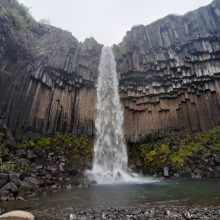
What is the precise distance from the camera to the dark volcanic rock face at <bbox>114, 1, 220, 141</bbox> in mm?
29906

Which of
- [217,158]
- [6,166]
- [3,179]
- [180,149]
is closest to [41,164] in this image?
[6,166]

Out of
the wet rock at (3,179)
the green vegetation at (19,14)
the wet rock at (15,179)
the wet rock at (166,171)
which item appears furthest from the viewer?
the green vegetation at (19,14)

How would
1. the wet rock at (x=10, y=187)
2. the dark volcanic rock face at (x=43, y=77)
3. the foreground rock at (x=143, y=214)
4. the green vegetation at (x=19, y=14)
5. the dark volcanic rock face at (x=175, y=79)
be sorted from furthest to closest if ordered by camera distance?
1. the dark volcanic rock face at (x=175, y=79)
2. the green vegetation at (x=19, y=14)
3. the dark volcanic rock face at (x=43, y=77)
4. the wet rock at (x=10, y=187)
5. the foreground rock at (x=143, y=214)

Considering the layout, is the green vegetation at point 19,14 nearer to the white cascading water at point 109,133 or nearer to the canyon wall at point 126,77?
the canyon wall at point 126,77

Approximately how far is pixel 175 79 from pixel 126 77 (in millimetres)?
5553

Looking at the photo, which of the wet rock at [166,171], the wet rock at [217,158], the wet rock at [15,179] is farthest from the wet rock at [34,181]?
the wet rock at [217,158]

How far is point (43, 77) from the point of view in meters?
29.0

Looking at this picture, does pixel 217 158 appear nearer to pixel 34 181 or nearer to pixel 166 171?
pixel 166 171

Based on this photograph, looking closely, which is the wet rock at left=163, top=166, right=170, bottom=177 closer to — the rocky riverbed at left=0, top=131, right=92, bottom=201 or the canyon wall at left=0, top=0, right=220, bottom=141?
the canyon wall at left=0, top=0, right=220, bottom=141

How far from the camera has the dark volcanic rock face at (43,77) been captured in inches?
1025

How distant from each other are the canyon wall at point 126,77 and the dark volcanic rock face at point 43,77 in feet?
0.30

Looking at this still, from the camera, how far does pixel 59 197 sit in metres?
14.5

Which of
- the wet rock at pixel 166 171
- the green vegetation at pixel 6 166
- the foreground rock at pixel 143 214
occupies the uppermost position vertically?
the wet rock at pixel 166 171

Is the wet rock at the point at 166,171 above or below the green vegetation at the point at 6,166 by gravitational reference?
above
